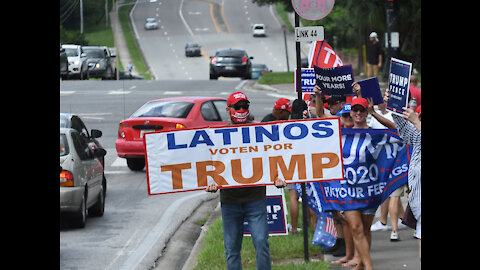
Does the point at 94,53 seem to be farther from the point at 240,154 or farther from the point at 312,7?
the point at 240,154

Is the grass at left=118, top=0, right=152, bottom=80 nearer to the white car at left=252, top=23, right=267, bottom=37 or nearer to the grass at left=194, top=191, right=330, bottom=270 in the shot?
the white car at left=252, top=23, right=267, bottom=37

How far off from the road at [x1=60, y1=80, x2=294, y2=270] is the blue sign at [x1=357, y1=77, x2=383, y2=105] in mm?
3222

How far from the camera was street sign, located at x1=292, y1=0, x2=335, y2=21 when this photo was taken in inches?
377

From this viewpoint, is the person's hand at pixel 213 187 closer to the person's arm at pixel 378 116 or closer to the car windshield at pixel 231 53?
the person's arm at pixel 378 116

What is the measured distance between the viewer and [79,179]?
12.3 metres

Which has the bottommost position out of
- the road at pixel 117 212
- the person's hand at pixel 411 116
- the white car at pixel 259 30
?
the road at pixel 117 212

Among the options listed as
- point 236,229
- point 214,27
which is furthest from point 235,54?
point 236,229

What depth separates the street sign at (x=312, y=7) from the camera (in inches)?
377

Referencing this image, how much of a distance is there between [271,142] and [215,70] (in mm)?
11286

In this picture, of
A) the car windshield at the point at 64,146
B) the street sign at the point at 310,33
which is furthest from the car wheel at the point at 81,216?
the street sign at the point at 310,33

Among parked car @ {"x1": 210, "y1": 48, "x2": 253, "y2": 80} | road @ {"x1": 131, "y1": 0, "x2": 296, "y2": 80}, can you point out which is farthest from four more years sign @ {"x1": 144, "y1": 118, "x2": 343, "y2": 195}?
parked car @ {"x1": 210, "y1": 48, "x2": 253, "y2": 80}

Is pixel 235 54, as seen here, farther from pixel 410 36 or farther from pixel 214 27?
pixel 410 36

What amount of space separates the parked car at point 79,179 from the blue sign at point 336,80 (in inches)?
161

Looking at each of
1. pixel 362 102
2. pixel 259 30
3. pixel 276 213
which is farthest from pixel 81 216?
pixel 259 30
